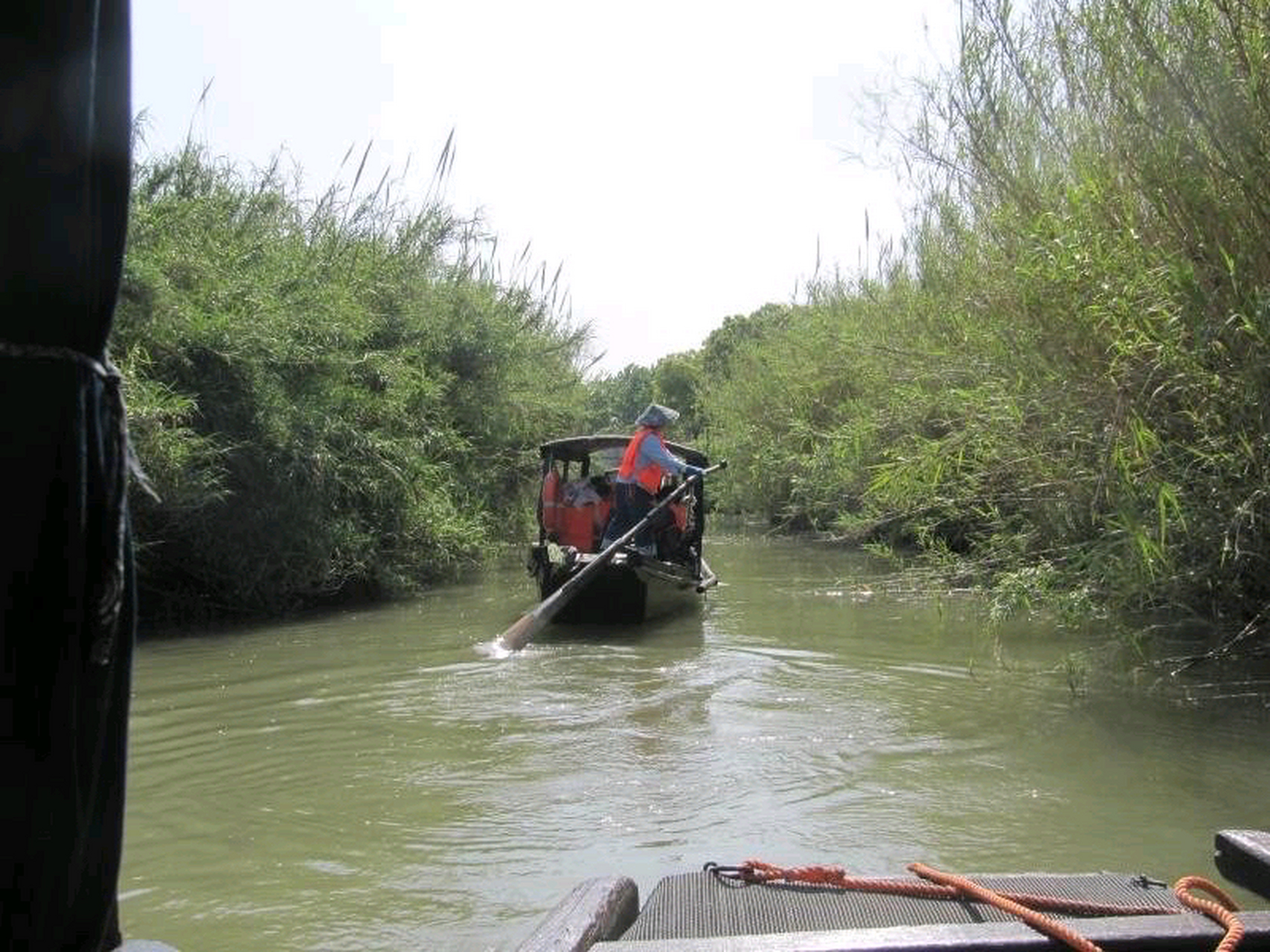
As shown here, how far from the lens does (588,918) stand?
2.58 metres

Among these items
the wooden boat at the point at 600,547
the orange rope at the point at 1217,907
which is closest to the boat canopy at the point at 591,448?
the wooden boat at the point at 600,547

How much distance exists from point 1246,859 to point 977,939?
108cm

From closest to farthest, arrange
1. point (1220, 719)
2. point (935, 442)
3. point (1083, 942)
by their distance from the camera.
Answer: point (1083, 942)
point (1220, 719)
point (935, 442)

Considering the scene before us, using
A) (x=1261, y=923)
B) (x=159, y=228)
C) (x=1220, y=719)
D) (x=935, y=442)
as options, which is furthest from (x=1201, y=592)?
(x=159, y=228)

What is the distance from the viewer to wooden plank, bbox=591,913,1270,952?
2279mm

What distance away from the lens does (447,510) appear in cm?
1466

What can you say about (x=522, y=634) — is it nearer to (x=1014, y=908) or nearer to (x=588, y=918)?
(x=588, y=918)

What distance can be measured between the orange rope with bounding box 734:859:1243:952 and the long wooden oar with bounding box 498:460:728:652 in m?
→ 6.75

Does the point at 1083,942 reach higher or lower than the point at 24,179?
lower

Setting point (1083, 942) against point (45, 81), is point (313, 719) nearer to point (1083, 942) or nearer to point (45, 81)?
point (1083, 942)

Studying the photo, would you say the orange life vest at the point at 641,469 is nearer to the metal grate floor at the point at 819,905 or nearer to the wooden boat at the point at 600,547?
the wooden boat at the point at 600,547

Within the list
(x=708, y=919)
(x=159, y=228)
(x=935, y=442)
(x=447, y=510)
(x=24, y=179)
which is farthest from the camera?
(x=447, y=510)

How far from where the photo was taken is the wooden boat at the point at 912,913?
2.32m

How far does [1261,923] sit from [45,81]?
2.42 m
